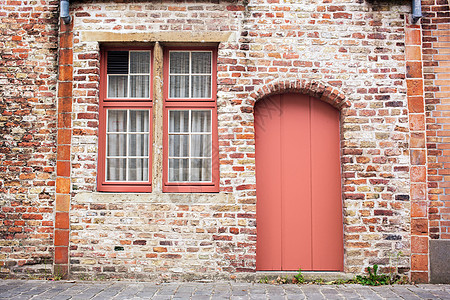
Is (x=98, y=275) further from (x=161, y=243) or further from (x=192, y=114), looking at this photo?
(x=192, y=114)

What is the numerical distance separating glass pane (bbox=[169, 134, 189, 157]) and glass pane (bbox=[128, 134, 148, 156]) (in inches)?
13.9

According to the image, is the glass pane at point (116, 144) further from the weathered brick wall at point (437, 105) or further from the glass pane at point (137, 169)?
the weathered brick wall at point (437, 105)

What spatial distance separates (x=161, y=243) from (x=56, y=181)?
1.65 m

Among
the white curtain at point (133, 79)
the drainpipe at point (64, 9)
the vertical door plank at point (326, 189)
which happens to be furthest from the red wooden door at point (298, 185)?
the drainpipe at point (64, 9)

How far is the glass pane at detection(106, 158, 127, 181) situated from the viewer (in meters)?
5.11

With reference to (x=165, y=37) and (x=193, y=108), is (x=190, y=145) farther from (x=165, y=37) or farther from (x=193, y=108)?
(x=165, y=37)

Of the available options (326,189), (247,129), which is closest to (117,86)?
(247,129)

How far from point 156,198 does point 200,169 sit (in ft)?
2.36

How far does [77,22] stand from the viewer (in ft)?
16.6

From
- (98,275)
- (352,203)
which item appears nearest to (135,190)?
(98,275)

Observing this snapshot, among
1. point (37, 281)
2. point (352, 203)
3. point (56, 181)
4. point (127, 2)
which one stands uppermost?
point (127, 2)

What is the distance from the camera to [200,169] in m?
5.11

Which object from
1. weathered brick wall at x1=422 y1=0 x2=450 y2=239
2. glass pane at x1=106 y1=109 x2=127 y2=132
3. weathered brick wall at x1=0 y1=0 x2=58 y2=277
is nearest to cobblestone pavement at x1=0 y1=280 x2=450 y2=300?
weathered brick wall at x1=0 y1=0 x2=58 y2=277

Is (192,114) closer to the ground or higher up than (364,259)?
higher up
